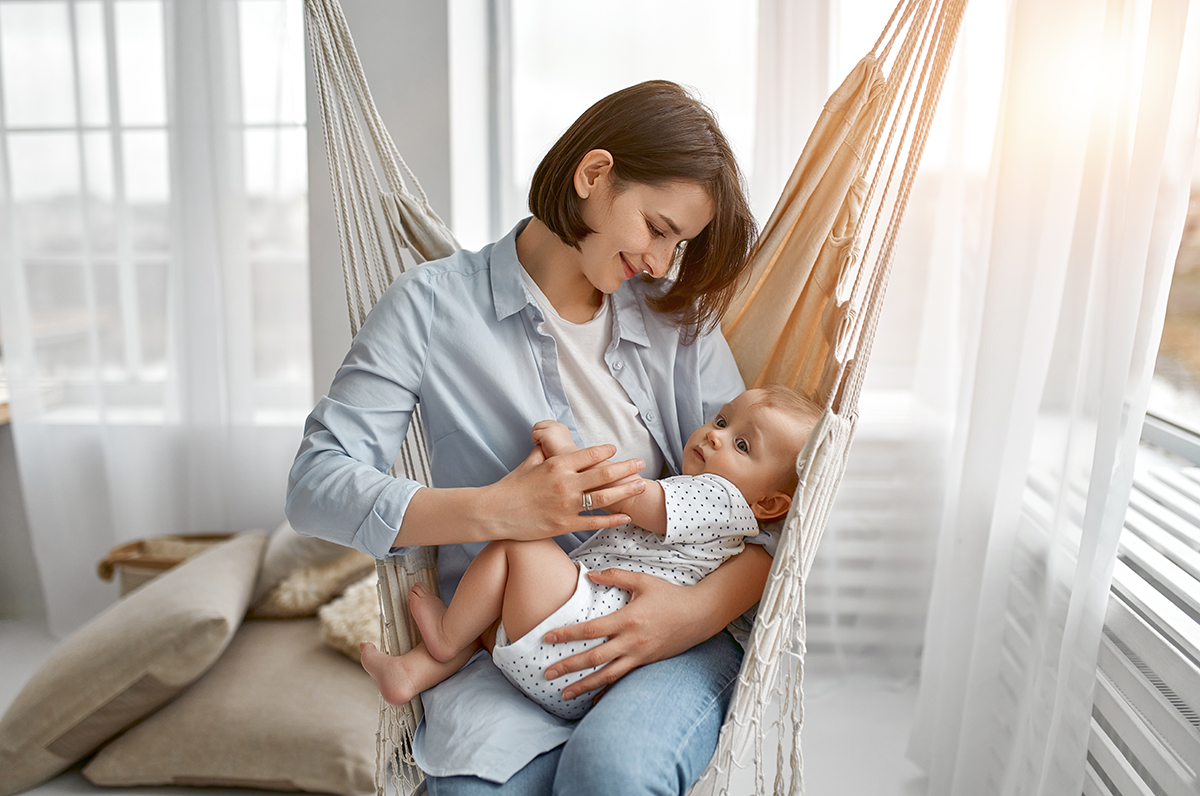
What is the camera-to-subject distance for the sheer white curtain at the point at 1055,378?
113 cm

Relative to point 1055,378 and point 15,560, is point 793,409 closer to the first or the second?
point 1055,378

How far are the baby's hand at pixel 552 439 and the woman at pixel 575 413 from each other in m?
0.02

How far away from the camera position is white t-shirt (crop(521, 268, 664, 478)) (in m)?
1.10

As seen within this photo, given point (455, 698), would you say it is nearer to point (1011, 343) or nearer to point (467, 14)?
point (1011, 343)

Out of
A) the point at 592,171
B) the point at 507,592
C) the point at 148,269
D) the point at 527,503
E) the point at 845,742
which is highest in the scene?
the point at 592,171

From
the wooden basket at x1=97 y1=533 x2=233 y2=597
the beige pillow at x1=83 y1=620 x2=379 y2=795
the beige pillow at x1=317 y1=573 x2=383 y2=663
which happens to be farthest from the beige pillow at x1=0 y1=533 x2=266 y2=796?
the wooden basket at x1=97 y1=533 x2=233 y2=597

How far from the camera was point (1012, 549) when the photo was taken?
143cm

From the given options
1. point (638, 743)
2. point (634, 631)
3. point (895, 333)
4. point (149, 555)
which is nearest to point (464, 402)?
point (634, 631)

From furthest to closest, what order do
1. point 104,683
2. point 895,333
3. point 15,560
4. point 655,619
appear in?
1. point 15,560
2. point 895,333
3. point 104,683
4. point 655,619

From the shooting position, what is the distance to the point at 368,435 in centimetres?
98

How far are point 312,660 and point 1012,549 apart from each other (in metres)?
1.46

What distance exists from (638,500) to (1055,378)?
83 centimetres

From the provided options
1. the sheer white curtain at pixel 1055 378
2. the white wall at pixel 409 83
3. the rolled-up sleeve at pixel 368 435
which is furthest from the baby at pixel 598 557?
the white wall at pixel 409 83

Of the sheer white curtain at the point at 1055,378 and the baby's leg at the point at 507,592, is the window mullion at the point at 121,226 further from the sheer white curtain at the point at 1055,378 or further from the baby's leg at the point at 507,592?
the sheer white curtain at the point at 1055,378
